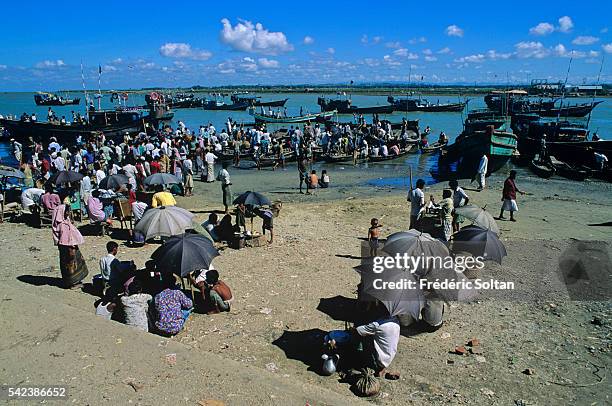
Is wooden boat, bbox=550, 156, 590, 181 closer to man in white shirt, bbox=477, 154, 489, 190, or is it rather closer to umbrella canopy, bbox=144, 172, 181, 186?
man in white shirt, bbox=477, 154, 489, 190

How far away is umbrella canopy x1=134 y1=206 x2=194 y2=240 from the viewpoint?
8.45 m

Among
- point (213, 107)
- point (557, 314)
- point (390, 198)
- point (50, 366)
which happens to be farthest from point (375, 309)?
point (213, 107)

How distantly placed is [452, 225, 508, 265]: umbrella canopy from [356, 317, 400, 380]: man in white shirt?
287 centimetres

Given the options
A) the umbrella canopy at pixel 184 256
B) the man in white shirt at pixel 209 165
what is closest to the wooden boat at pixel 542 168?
the man in white shirt at pixel 209 165

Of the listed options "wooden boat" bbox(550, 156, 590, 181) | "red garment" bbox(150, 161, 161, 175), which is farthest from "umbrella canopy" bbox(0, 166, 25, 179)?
"wooden boat" bbox(550, 156, 590, 181)

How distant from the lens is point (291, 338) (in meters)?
6.59

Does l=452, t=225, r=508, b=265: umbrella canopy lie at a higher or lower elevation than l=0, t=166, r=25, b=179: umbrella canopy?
lower

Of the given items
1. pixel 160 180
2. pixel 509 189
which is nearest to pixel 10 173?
pixel 160 180

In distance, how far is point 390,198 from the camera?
52.8 ft

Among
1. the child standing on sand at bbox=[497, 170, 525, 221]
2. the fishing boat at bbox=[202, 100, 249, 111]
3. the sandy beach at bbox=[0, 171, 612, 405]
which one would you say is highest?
the fishing boat at bbox=[202, 100, 249, 111]

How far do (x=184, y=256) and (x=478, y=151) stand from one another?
18.5 meters

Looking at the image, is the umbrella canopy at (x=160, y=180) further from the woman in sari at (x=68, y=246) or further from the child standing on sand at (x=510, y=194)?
the child standing on sand at (x=510, y=194)

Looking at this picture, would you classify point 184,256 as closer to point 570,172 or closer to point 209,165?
point 209,165

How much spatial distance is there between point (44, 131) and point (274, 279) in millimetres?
34395
